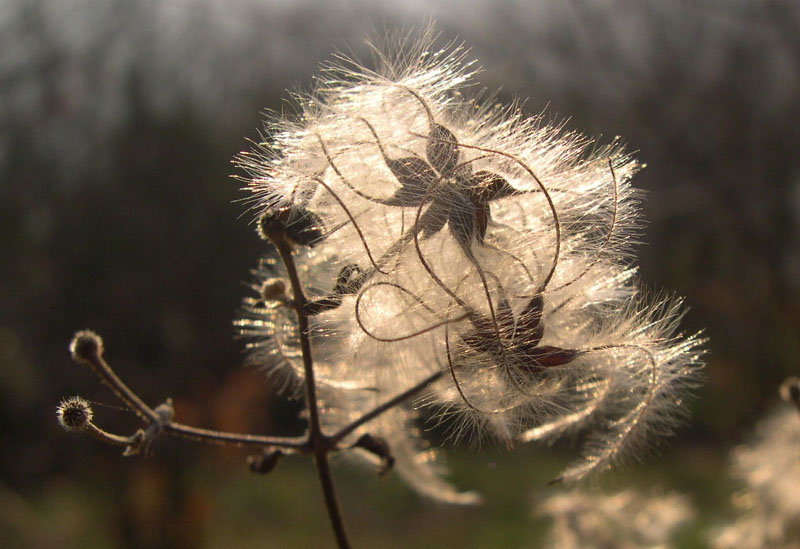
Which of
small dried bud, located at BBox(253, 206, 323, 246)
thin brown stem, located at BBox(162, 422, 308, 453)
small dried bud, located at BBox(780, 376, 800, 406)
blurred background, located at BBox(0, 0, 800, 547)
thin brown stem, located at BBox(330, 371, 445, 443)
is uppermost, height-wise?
blurred background, located at BBox(0, 0, 800, 547)

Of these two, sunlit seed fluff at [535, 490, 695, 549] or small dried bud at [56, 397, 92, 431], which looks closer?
small dried bud at [56, 397, 92, 431]

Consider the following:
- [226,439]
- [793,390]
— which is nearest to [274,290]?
[226,439]

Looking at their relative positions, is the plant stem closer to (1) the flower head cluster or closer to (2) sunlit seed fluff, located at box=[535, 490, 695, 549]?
(1) the flower head cluster

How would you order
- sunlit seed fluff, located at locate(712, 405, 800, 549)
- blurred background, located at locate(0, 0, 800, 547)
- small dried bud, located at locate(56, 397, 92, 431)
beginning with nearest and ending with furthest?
1. small dried bud, located at locate(56, 397, 92, 431)
2. sunlit seed fluff, located at locate(712, 405, 800, 549)
3. blurred background, located at locate(0, 0, 800, 547)

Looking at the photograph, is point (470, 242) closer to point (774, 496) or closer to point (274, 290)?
point (274, 290)

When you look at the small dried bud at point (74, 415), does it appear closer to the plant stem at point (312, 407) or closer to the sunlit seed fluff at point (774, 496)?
the plant stem at point (312, 407)

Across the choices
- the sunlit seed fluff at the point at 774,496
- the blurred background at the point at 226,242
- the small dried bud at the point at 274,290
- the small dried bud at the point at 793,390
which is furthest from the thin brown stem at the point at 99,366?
the blurred background at the point at 226,242

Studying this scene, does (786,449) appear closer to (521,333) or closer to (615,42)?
(521,333)

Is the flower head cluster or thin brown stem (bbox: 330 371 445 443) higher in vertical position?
the flower head cluster

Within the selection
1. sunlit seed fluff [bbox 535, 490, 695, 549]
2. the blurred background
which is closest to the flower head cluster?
sunlit seed fluff [bbox 535, 490, 695, 549]
